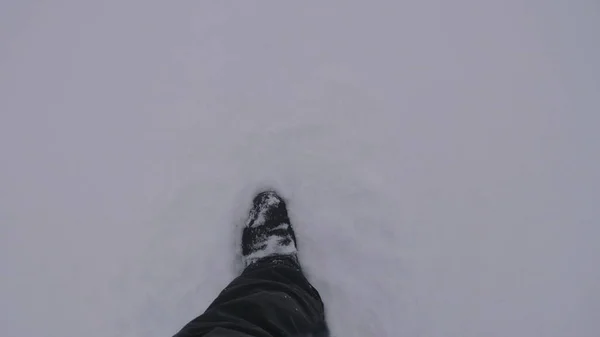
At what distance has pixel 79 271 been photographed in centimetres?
140

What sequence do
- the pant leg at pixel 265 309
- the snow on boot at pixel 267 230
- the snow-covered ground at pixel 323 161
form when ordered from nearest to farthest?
the pant leg at pixel 265 309 < the snow-covered ground at pixel 323 161 < the snow on boot at pixel 267 230

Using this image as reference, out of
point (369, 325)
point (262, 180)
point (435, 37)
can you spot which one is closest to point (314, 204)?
point (262, 180)

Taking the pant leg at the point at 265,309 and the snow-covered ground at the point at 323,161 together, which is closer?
the pant leg at the point at 265,309

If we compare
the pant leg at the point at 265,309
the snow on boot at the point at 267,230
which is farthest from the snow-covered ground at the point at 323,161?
the pant leg at the point at 265,309

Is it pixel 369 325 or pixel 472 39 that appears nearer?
pixel 369 325

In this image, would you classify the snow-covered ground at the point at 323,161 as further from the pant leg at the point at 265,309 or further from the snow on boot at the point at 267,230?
the pant leg at the point at 265,309

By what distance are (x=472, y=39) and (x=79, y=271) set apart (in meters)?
2.13

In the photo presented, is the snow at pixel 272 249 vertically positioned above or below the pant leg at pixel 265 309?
above

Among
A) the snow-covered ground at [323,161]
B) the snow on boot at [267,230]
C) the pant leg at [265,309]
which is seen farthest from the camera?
the snow on boot at [267,230]

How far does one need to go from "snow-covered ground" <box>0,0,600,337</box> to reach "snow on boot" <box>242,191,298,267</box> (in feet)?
0.16

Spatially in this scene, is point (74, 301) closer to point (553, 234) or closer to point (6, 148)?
point (6, 148)

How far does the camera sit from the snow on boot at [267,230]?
1.46 meters

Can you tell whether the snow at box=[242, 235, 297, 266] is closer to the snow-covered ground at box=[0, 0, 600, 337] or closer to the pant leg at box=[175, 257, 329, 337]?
the snow-covered ground at box=[0, 0, 600, 337]

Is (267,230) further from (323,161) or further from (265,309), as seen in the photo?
(265,309)
